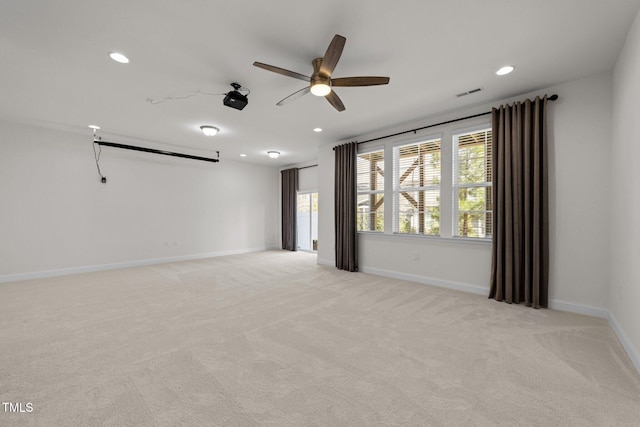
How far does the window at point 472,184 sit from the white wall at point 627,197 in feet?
3.99

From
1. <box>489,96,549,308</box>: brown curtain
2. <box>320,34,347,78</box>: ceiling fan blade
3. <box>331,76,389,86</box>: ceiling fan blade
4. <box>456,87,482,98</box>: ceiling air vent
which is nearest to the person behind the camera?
<box>320,34,347,78</box>: ceiling fan blade

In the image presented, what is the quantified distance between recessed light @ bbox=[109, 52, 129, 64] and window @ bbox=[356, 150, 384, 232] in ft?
12.8

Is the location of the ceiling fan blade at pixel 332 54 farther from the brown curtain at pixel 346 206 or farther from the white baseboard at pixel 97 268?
the white baseboard at pixel 97 268

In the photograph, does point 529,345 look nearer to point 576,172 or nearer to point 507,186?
point 507,186

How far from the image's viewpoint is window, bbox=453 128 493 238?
147 inches

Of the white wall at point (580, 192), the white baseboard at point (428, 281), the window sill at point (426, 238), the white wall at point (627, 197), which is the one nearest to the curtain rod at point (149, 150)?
the window sill at point (426, 238)

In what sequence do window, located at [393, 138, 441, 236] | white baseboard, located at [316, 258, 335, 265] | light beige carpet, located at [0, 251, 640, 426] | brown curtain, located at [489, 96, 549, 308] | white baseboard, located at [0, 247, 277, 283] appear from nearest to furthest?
light beige carpet, located at [0, 251, 640, 426], brown curtain, located at [489, 96, 549, 308], window, located at [393, 138, 441, 236], white baseboard, located at [0, 247, 277, 283], white baseboard, located at [316, 258, 335, 265]

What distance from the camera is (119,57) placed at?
2.54 m

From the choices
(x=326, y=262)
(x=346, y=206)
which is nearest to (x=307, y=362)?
(x=346, y=206)

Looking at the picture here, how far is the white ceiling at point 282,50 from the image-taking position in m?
1.96

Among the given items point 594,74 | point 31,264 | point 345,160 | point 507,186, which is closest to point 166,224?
point 31,264

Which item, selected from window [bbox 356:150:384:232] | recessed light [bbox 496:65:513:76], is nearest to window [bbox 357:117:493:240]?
window [bbox 356:150:384:232]

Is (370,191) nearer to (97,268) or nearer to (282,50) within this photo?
(282,50)

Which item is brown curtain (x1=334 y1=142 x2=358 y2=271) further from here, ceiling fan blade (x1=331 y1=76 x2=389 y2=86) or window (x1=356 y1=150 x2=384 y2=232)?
ceiling fan blade (x1=331 y1=76 x2=389 y2=86)
